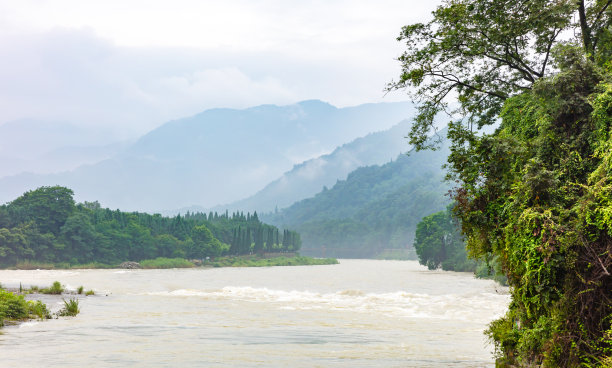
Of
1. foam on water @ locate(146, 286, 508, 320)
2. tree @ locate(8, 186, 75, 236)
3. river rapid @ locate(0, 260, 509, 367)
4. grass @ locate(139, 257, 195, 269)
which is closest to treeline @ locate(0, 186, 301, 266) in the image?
tree @ locate(8, 186, 75, 236)

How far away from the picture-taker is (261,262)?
164 meters

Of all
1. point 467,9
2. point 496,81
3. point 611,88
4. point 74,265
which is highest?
point 467,9

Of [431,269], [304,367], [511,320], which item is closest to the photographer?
[511,320]

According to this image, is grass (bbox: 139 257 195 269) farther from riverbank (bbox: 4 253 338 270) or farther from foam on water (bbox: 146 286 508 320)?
foam on water (bbox: 146 286 508 320)

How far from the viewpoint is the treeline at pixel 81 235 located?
127188 mm

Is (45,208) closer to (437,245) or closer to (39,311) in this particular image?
(437,245)

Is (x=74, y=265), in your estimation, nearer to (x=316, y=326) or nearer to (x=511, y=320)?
(x=316, y=326)

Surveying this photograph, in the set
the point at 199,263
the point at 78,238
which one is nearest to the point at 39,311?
the point at 78,238

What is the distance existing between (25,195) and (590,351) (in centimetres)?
14677

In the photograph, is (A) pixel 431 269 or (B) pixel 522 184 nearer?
(B) pixel 522 184

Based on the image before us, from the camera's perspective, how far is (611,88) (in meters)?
11.2

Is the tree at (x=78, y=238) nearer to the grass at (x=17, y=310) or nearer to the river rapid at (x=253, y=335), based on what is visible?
the river rapid at (x=253, y=335)

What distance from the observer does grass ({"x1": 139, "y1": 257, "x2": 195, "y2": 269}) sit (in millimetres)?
134500

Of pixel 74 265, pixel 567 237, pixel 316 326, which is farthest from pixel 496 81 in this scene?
pixel 74 265
